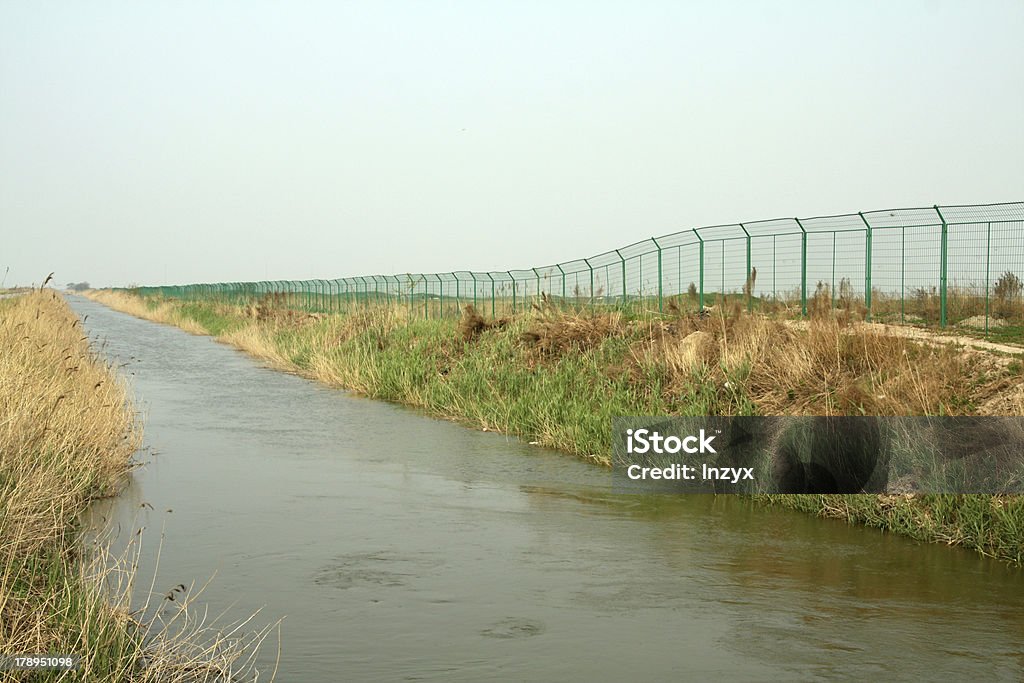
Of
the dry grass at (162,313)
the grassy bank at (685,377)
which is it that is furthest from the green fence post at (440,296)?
the dry grass at (162,313)

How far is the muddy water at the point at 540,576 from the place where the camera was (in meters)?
6.98

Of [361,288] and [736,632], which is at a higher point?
[361,288]

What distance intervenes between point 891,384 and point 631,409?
13.8 ft

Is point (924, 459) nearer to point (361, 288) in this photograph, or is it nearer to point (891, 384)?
point (891, 384)

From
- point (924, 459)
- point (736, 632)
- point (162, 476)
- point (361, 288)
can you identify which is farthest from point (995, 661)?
point (361, 288)

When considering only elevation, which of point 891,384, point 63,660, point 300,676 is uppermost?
point 891,384

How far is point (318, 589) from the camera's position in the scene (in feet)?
27.9

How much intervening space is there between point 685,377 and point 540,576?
6896 millimetres

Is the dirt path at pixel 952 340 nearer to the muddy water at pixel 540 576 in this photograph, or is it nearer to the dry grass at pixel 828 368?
the dry grass at pixel 828 368

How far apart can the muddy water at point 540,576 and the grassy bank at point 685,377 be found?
1.47 ft

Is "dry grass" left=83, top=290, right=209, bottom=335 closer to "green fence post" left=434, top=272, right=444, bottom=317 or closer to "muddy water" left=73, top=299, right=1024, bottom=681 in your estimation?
"green fence post" left=434, top=272, right=444, bottom=317

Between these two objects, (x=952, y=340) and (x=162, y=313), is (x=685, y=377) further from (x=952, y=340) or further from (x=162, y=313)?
(x=162, y=313)

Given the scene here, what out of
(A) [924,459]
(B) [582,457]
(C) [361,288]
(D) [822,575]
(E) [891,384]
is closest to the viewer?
(D) [822,575]

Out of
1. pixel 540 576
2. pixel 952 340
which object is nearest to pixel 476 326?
pixel 952 340
